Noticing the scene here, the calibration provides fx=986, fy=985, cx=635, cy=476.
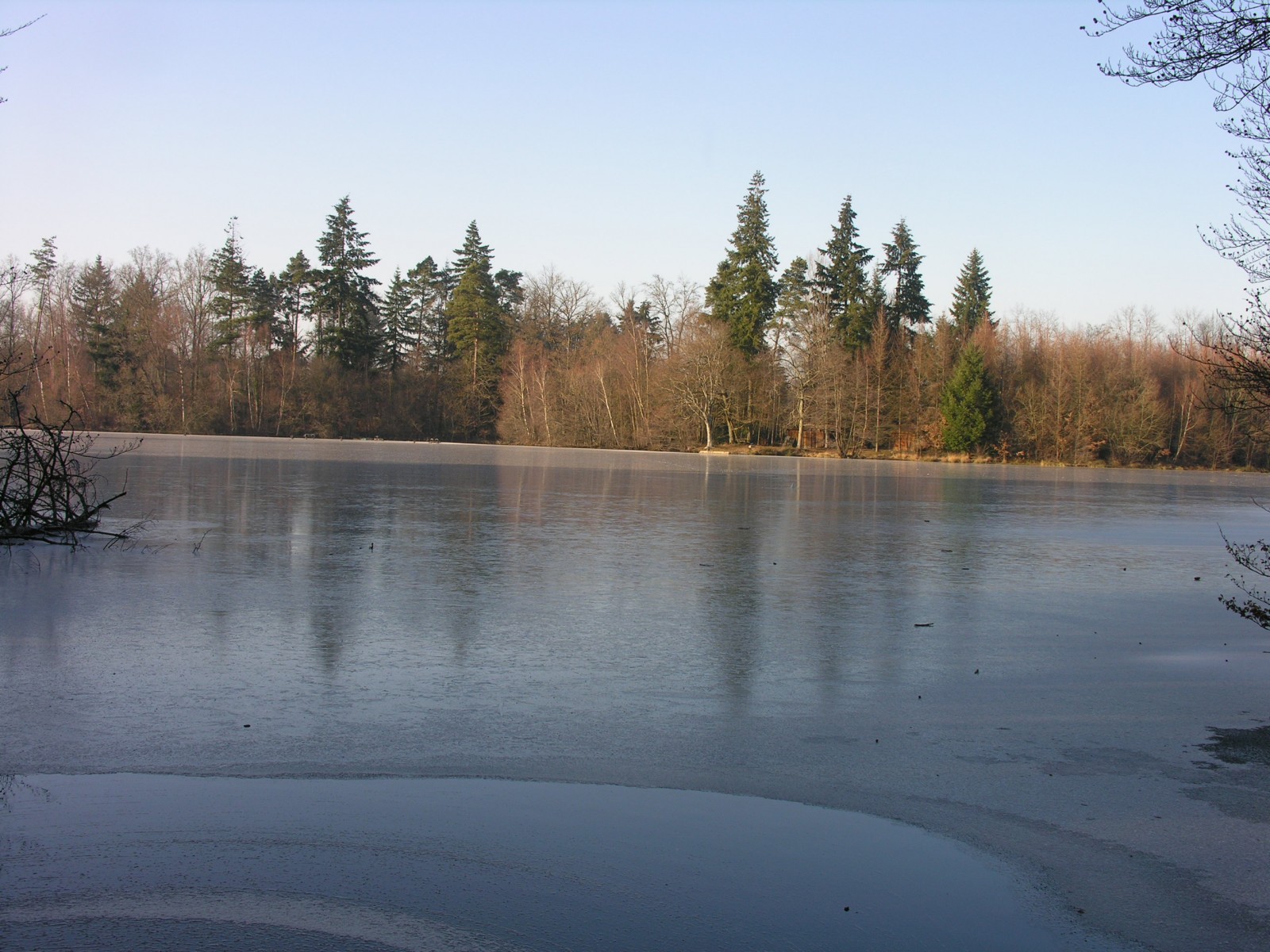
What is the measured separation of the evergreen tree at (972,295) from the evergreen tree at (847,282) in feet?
42.5

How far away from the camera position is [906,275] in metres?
75.8

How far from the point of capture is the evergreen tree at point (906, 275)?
7556 centimetres

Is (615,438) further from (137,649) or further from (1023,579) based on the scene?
(137,649)

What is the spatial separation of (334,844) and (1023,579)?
963 centimetres

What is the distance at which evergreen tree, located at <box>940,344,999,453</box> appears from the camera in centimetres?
6347

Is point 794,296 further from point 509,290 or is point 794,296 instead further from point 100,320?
point 100,320

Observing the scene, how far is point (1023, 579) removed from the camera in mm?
11602

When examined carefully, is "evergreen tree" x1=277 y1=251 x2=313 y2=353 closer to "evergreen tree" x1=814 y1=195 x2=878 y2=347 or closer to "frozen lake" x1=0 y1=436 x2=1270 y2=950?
"evergreen tree" x1=814 y1=195 x2=878 y2=347

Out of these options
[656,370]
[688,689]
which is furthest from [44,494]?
[656,370]

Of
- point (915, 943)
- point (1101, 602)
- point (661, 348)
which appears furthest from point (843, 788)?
point (661, 348)

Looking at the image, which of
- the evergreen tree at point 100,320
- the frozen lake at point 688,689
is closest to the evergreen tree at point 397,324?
the evergreen tree at point 100,320

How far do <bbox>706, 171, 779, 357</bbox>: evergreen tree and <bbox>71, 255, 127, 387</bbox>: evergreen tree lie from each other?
134ft

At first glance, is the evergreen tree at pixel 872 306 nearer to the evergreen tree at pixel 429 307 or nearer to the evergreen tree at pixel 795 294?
the evergreen tree at pixel 795 294

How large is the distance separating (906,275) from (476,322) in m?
33.6
